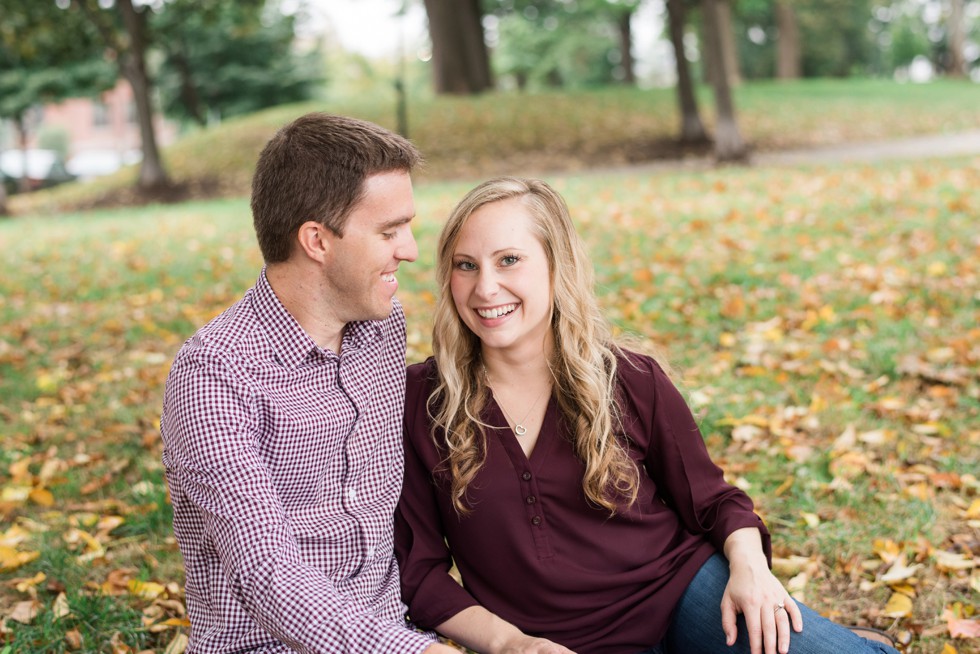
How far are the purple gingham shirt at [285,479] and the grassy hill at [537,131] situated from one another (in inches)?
577

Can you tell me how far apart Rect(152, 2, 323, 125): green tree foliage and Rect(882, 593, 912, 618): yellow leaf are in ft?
92.1

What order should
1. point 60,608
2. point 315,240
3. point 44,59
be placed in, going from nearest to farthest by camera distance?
point 315,240 → point 60,608 → point 44,59

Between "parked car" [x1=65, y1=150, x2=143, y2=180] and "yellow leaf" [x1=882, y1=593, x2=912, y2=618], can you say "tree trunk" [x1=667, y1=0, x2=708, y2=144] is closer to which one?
"yellow leaf" [x1=882, y1=593, x2=912, y2=618]

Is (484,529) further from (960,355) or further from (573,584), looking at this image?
(960,355)

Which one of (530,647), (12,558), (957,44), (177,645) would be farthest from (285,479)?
(957,44)

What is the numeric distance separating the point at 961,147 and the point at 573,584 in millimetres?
16062

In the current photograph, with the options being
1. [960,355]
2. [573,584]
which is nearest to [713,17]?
[960,355]

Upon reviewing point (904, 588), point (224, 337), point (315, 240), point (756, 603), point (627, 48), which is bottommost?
point (904, 588)

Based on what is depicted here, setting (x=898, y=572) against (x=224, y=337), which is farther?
(x=898, y=572)

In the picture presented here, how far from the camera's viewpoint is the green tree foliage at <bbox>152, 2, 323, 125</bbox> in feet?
97.6

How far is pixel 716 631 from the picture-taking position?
2.36 m

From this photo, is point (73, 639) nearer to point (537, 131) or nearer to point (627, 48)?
point (537, 131)

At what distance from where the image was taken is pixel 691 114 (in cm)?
1861

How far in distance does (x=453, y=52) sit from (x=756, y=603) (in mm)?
22108
